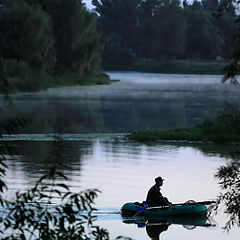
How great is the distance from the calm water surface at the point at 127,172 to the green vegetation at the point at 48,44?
28.9 m

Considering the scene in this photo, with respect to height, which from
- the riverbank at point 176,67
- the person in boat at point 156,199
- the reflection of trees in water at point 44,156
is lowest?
the riverbank at point 176,67

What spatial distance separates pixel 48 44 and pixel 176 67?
204 ft

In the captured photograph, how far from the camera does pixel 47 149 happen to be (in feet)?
84.8

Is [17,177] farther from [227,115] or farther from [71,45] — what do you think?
[71,45]

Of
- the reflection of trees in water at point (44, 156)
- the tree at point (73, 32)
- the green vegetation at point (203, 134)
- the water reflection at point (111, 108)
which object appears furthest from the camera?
the tree at point (73, 32)

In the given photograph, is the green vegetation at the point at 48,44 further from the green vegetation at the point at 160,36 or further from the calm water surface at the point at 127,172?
the green vegetation at the point at 160,36

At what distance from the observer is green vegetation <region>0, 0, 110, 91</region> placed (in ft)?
196

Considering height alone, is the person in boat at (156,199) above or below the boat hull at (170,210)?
above

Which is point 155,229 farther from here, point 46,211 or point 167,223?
point 46,211

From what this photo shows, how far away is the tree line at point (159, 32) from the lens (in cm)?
12925

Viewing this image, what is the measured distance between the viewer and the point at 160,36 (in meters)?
140

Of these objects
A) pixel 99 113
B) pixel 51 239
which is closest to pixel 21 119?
pixel 51 239

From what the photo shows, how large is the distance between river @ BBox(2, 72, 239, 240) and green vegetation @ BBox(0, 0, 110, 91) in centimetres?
1120

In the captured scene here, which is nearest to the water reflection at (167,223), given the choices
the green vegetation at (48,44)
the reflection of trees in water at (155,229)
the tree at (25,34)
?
the reflection of trees in water at (155,229)
